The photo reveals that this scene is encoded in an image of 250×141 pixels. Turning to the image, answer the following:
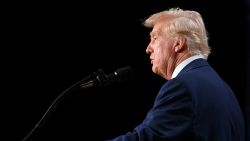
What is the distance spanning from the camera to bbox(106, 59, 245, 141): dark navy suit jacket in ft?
4.90

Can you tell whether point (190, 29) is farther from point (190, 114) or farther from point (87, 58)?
point (87, 58)

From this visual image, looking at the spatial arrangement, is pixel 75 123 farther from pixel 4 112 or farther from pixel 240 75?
pixel 240 75

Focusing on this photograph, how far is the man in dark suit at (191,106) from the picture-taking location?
150 centimetres

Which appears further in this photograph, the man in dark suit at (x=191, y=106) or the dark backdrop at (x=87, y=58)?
the dark backdrop at (x=87, y=58)

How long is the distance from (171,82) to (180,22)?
0.39 m

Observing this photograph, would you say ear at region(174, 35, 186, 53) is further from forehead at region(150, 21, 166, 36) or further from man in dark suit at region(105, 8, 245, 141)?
forehead at region(150, 21, 166, 36)

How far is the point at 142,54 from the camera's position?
3.23 meters

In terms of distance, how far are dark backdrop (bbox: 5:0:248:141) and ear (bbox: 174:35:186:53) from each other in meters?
1.24

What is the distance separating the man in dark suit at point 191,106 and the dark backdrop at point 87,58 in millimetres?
1289

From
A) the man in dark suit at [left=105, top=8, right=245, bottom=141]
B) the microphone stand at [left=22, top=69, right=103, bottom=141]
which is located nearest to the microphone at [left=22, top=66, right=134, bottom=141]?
the microphone stand at [left=22, top=69, right=103, bottom=141]

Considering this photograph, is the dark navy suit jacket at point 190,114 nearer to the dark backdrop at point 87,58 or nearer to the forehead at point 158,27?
the forehead at point 158,27

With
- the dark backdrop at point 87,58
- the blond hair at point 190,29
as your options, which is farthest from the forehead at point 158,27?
the dark backdrop at point 87,58

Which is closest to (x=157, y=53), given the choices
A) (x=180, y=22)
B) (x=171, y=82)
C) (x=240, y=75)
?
(x=180, y=22)

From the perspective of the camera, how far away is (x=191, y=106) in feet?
4.96
